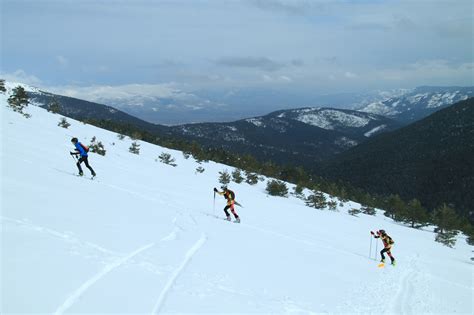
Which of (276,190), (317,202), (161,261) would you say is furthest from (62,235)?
(317,202)

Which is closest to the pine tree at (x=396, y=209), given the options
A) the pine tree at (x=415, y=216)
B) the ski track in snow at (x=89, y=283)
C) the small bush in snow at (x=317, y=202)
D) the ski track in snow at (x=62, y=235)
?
the pine tree at (x=415, y=216)

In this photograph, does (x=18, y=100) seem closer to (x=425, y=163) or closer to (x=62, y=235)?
(x=62, y=235)

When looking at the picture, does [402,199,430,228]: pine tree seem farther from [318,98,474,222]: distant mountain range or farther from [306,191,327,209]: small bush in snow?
[318,98,474,222]: distant mountain range

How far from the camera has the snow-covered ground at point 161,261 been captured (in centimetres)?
593

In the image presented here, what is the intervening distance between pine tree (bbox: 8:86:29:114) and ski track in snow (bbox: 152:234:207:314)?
20077 millimetres

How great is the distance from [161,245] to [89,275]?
2.84 m

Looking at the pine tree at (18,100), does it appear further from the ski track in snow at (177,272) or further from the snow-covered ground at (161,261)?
the ski track in snow at (177,272)

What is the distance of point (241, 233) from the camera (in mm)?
13352

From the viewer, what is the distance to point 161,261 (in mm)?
7875

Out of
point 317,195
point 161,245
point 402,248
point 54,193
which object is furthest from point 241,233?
point 317,195

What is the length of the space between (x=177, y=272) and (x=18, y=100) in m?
24.2

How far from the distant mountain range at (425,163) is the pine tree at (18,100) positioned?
9820 centimetres

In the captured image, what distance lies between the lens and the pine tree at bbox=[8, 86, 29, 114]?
25031 millimetres

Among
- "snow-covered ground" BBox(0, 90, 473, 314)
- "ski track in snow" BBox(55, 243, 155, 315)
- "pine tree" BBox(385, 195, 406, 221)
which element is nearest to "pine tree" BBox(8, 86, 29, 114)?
"snow-covered ground" BBox(0, 90, 473, 314)
